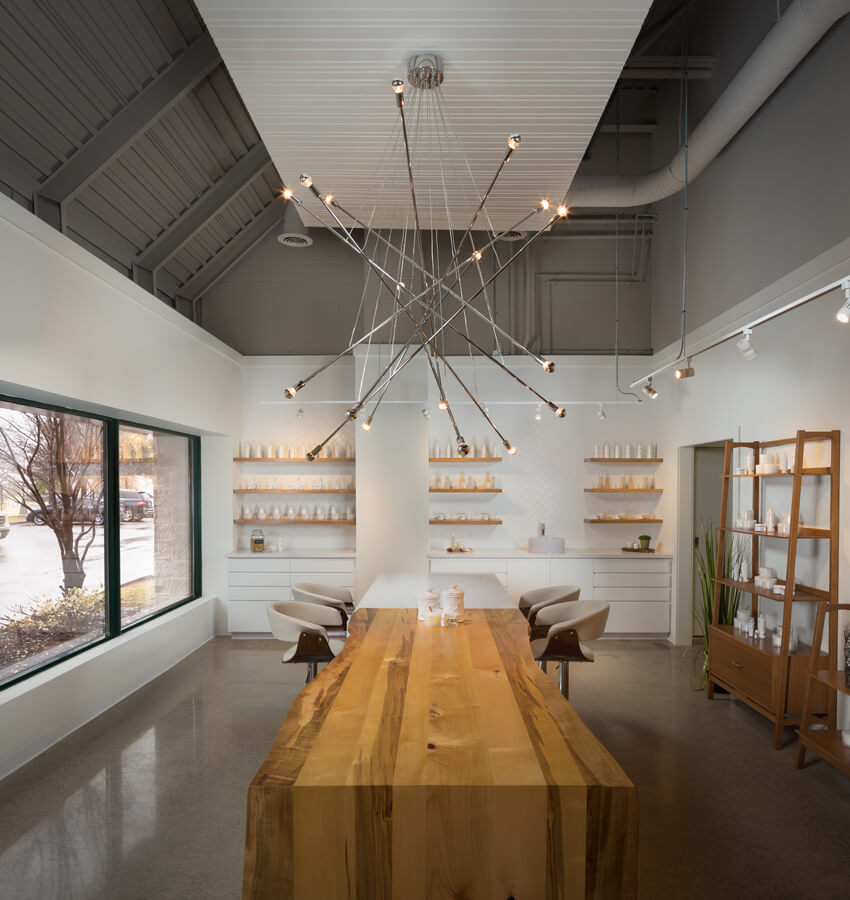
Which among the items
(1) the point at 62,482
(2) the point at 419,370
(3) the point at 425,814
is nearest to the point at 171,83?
(1) the point at 62,482

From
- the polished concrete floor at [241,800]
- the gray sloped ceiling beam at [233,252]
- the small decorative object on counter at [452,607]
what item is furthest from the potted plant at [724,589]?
the gray sloped ceiling beam at [233,252]

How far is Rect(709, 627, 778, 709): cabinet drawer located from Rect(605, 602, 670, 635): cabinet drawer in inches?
64.8

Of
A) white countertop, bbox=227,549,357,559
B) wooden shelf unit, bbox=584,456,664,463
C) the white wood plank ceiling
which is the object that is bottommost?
white countertop, bbox=227,549,357,559

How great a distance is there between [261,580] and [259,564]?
0.16m

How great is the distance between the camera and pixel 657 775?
11.8 ft

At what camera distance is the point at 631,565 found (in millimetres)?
6520

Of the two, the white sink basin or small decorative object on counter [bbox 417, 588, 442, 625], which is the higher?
small decorative object on counter [bbox 417, 588, 442, 625]

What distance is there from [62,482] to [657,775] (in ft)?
13.5

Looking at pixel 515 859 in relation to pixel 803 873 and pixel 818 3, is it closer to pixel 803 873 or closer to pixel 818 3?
pixel 803 873

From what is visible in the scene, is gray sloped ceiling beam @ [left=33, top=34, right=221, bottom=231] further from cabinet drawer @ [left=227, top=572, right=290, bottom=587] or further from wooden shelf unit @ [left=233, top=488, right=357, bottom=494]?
cabinet drawer @ [left=227, top=572, right=290, bottom=587]

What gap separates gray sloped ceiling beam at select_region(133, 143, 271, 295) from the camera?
5.54m

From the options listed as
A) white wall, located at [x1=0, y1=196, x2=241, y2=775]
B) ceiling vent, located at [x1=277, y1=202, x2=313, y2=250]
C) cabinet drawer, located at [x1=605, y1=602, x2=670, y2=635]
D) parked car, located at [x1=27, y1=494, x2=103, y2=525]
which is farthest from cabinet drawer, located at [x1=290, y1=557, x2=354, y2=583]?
ceiling vent, located at [x1=277, y1=202, x2=313, y2=250]

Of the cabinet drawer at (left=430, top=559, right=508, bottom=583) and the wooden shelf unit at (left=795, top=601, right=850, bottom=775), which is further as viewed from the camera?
the cabinet drawer at (left=430, top=559, right=508, bottom=583)

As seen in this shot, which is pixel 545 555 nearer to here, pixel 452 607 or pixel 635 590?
pixel 635 590
